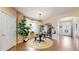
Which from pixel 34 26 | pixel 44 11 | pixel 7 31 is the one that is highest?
pixel 44 11

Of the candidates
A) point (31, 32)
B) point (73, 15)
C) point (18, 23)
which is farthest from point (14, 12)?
point (73, 15)

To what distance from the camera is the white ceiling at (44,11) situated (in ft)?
7.93

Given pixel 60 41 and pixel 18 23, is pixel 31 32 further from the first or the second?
pixel 60 41

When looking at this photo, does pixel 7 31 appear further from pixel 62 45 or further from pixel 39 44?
pixel 62 45

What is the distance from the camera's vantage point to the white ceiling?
7.93 feet

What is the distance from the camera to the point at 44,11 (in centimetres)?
246

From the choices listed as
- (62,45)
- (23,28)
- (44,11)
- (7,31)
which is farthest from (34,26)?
(62,45)

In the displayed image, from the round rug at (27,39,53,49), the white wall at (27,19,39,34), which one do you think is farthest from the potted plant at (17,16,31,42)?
the round rug at (27,39,53,49)

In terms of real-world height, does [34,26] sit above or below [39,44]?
above

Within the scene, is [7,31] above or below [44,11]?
below

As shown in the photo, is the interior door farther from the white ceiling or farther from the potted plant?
the white ceiling

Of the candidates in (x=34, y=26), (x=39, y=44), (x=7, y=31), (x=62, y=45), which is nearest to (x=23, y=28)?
(x=34, y=26)
